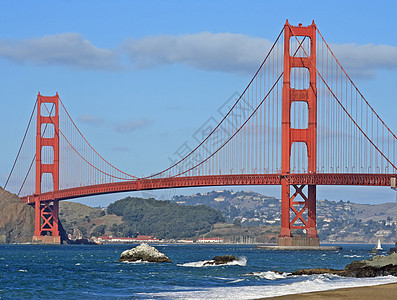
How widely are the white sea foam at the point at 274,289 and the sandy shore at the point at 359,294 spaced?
157cm

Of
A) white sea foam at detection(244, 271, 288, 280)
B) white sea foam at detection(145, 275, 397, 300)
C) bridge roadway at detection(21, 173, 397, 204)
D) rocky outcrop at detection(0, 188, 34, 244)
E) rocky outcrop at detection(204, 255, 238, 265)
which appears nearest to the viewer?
white sea foam at detection(145, 275, 397, 300)

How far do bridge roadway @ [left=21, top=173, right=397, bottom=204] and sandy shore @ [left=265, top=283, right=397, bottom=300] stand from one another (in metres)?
56.0

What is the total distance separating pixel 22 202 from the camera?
15862 centimetres

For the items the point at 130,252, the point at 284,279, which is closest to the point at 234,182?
the point at 130,252

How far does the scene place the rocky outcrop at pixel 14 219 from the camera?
15600cm

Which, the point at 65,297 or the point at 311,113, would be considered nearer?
the point at 65,297

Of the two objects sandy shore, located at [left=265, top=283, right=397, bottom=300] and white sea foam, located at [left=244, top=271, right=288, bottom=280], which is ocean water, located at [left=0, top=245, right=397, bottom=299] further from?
sandy shore, located at [left=265, top=283, right=397, bottom=300]

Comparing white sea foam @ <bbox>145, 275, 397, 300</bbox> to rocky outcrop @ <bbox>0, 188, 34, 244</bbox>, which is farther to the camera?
rocky outcrop @ <bbox>0, 188, 34, 244</bbox>

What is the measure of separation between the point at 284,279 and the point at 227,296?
1026 centimetres

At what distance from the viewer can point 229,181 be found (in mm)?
98625

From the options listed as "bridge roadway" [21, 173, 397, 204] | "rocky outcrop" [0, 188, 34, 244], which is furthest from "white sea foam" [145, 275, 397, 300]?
"rocky outcrop" [0, 188, 34, 244]

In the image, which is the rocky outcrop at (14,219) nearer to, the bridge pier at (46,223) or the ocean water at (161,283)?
the bridge pier at (46,223)

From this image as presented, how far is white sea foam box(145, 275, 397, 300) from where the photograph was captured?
3603cm

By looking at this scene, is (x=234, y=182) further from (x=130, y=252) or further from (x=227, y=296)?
(x=227, y=296)
